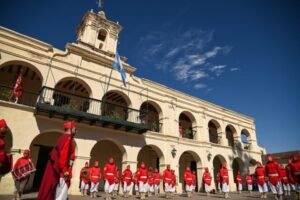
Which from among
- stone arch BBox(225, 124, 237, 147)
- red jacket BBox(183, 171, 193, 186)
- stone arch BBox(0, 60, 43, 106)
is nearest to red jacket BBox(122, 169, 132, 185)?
red jacket BBox(183, 171, 193, 186)

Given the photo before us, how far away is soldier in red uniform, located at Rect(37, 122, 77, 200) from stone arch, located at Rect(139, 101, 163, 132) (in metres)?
10.3

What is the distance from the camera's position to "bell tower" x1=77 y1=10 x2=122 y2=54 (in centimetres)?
1684

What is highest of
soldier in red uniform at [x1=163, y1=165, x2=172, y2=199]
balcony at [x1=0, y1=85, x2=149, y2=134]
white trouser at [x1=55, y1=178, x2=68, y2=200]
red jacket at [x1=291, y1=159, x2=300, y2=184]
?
balcony at [x1=0, y1=85, x2=149, y2=134]

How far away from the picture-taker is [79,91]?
15.2m

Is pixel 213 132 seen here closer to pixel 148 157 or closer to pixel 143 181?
pixel 148 157

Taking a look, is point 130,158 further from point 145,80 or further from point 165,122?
point 145,80

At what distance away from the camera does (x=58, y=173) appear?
4.04 metres

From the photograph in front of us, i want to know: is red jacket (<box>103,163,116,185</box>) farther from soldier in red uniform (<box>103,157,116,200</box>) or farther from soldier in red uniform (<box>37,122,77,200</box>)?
soldier in red uniform (<box>37,122,77,200</box>)

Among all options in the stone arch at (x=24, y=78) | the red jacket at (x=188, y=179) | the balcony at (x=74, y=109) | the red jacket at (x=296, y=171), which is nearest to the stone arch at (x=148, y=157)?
the balcony at (x=74, y=109)

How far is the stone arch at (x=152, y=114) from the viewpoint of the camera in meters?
14.9

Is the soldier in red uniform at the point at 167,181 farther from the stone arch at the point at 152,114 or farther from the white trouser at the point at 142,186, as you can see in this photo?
the stone arch at the point at 152,114

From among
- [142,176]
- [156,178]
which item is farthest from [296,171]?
[156,178]

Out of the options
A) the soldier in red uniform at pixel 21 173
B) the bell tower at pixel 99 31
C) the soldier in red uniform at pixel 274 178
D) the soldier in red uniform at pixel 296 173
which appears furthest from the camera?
the bell tower at pixel 99 31

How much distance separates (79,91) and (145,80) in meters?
4.97
